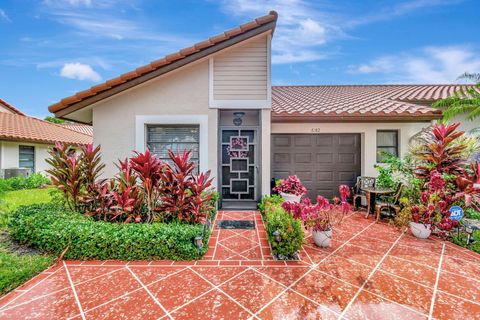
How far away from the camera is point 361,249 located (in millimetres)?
4000

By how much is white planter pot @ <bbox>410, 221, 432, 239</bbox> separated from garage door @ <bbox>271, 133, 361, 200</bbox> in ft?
9.50

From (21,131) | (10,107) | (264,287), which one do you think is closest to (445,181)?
(264,287)

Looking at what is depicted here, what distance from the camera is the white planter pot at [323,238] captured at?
157 inches

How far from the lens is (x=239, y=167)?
21.6 ft

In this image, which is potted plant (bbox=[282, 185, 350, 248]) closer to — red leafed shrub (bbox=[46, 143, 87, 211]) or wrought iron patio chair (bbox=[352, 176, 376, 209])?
wrought iron patio chair (bbox=[352, 176, 376, 209])

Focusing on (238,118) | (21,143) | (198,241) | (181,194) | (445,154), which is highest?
(238,118)

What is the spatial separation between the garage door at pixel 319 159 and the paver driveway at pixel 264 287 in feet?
11.6

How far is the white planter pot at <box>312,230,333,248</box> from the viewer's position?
3986mm

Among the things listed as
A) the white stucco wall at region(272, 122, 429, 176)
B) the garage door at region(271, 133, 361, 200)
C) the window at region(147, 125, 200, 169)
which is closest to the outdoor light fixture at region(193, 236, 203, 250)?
the window at region(147, 125, 200, 169)

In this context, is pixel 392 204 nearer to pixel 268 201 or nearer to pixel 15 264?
pixel 268 201

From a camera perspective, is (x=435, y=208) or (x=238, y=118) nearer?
(x=435, y=208)

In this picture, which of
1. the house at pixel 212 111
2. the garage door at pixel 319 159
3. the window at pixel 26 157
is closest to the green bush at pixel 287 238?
the house at pixel 212 111

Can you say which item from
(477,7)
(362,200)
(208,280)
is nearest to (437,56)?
(477,7)

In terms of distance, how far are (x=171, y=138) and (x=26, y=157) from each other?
12160 millimetres
